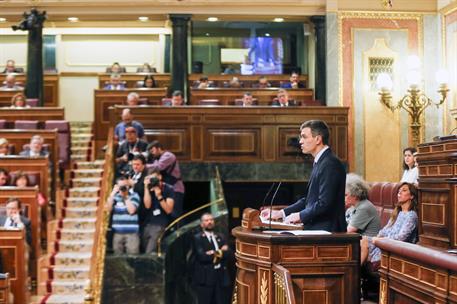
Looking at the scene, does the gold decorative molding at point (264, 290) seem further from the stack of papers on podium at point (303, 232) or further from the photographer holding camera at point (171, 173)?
the photographer holding camera at point (171, 173)

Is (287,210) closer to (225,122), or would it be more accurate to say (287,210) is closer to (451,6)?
(225,122)

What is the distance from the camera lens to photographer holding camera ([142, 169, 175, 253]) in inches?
376

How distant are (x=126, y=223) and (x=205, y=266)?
3.51ft

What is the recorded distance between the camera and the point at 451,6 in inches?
535

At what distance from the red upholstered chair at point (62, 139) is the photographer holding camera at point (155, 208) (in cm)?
271

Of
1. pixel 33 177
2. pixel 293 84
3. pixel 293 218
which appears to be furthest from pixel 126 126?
pixel 293 218

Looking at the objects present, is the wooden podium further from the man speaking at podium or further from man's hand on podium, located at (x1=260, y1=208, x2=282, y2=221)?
man's hand on podium, located at (x1=260, y1=208, x2=282, y2=221)

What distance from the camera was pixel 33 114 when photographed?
1314cm

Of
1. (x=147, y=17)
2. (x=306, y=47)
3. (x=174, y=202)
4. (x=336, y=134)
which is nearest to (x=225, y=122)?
(x=336, y=134)

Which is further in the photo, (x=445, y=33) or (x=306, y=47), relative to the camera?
(x=306, y=47)

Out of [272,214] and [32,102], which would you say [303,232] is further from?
[32,102]

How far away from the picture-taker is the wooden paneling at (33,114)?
43.0 feet

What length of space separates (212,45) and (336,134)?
298 inches

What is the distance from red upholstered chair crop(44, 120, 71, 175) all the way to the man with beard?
2971mm
